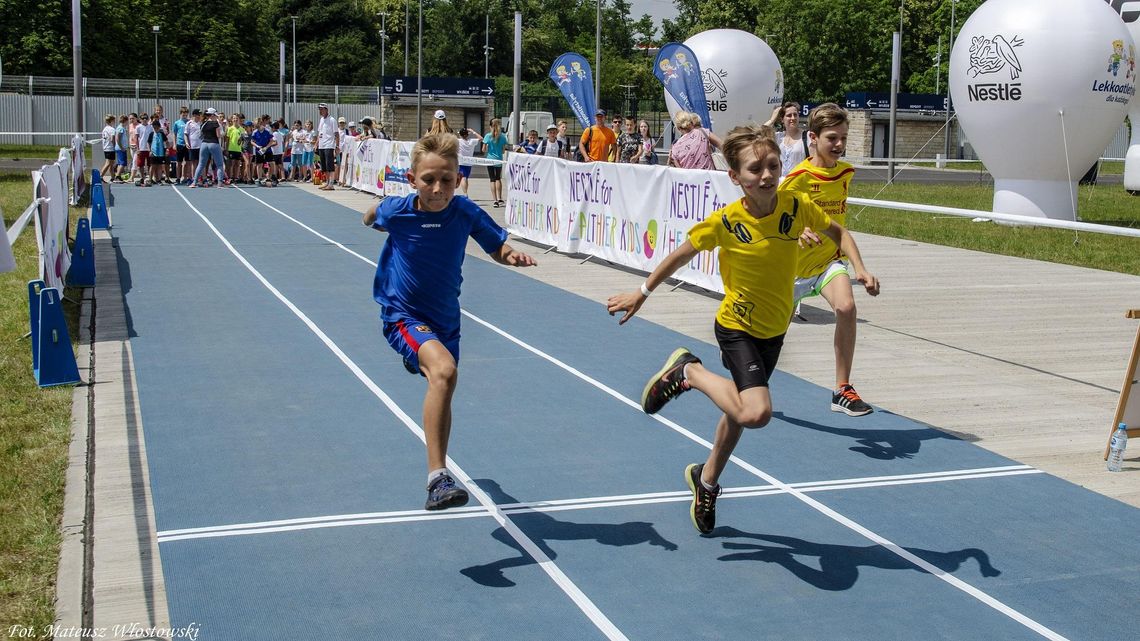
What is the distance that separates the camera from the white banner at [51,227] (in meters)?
10.0

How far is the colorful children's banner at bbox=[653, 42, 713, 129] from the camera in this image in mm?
20391

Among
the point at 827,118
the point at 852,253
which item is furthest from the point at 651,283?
the point at 827,118

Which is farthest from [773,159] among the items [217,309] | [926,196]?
[926,196]

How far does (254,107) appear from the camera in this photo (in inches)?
2707

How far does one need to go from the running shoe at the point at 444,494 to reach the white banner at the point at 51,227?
18.2 feet

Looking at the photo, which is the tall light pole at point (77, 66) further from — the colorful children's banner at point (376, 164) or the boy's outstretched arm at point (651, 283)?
the boy's outstretched arm at point (651, 283)

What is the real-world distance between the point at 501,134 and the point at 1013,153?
35.3 feet

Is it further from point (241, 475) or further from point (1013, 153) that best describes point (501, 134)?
point (241, 475)

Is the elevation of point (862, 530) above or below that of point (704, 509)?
below

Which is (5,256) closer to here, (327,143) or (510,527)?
(510,527)

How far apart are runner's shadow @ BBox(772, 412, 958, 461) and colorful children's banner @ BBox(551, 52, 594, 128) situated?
16785 mm

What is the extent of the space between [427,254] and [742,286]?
1530 millimetres

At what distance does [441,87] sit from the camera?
211 feet

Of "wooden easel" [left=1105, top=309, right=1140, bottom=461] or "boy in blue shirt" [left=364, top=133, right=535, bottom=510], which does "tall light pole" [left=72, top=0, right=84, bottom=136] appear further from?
"wooden easel" [left=1105, top=309, right=1140, bottom=461]
